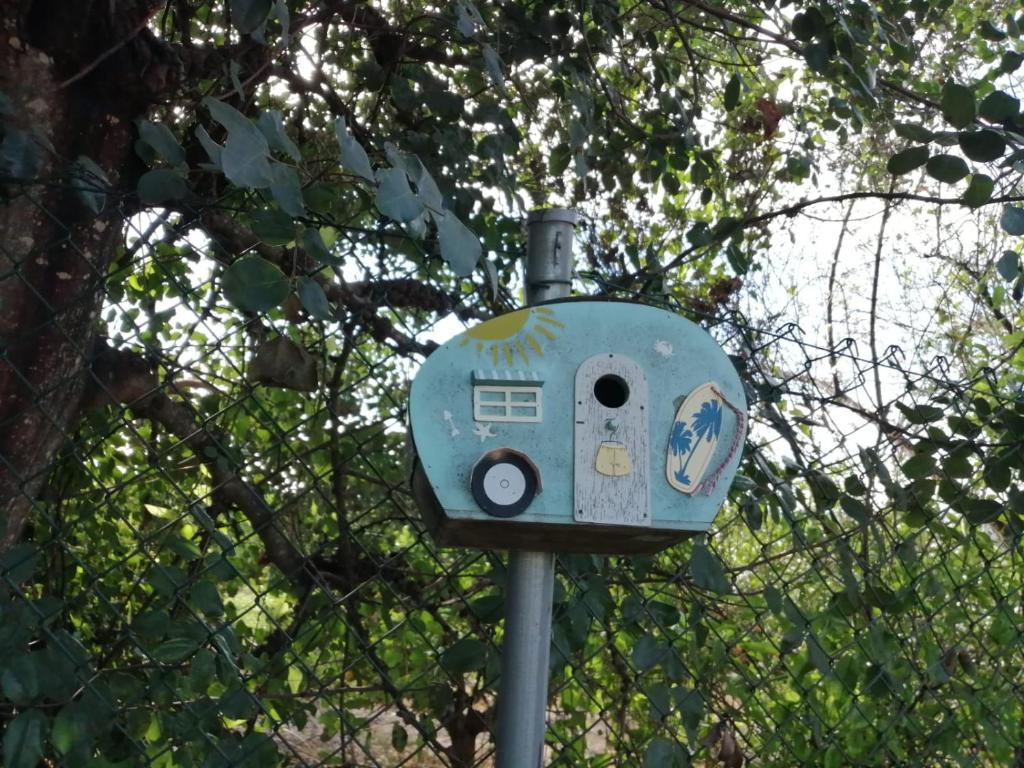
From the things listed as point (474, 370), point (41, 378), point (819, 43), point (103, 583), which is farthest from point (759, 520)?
point (103, 583)

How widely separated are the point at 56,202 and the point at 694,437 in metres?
1.17

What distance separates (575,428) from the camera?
129 cm

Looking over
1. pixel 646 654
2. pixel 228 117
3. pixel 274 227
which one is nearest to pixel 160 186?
pixel 274 227

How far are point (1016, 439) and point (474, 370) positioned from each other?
113 cm

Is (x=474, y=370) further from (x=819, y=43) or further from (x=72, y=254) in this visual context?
(x=819, y=43)

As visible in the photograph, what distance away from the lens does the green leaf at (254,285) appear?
4.25 ft

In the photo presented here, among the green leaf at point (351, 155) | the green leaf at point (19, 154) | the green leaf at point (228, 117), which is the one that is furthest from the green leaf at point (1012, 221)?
the green leaf at point (19, 154)

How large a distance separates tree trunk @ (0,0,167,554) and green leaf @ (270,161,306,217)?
0.72 meters

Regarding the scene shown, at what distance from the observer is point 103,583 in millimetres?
2711

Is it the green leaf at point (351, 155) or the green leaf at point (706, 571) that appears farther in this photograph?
the green leaf at point (706, 571)

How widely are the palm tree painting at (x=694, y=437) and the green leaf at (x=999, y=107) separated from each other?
0.61 metres

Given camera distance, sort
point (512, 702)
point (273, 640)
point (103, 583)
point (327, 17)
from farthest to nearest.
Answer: point (103, 583) < point (273, 640) < point (327, 17) < point (512, 702)

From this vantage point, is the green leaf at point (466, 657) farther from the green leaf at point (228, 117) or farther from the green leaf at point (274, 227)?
the green leaf at point (228, 117)

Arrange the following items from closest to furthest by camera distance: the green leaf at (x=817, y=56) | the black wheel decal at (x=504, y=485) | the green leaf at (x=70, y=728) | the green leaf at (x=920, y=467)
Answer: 1. the black wheel decal at (x=504, y=485)
2. the green leaf at (x=70, y=728)
3. the green leaf at (x=920, y=467)
4. the green leaf at (x=817, y=56)
